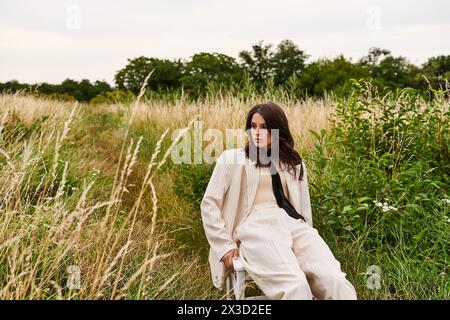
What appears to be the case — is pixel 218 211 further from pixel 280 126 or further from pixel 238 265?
pixel 280 126

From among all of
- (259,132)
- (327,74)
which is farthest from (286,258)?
(327,74)

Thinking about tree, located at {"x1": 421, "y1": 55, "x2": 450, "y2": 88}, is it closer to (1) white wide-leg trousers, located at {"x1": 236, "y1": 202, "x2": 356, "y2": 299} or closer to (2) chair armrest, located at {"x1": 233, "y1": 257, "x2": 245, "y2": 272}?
(1) white wide-leg trousers, located at {"x1": 236, "y1": 202, "x2": 356, "y2": 299}

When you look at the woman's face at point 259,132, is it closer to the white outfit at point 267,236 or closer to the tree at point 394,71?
the white outfit at point 267,236

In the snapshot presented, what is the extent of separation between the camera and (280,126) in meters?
3.03

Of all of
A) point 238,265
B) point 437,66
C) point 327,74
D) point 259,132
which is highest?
point 437,66

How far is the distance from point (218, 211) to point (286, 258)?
520mm

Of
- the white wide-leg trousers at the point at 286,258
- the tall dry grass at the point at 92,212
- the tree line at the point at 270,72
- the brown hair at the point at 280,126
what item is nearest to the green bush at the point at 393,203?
the brown hair at the point at 280,126

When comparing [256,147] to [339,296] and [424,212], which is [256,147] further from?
[424,212]

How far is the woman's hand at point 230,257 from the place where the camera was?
2805 millimetres

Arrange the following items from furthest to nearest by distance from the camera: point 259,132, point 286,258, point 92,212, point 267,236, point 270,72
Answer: point 270,72, point 92,212, point 259,132, point 267,236, point 286,258

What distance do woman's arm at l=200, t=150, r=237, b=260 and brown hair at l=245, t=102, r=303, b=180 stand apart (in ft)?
0.64

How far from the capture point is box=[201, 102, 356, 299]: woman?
264cm
